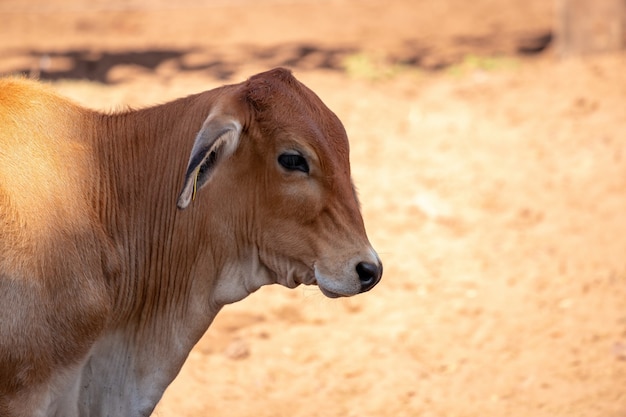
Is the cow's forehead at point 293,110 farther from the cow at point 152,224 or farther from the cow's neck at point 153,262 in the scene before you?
the cow's neck at point 153,262

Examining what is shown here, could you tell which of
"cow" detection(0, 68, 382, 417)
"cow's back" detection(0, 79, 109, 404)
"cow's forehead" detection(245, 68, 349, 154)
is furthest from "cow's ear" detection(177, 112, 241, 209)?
A: "cow's back" detection(0, 79, 109, 404)

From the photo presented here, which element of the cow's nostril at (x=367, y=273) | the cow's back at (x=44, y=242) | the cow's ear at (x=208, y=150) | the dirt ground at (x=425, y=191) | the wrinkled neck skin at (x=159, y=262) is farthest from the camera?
the dirt ground at (x=425, y=191)

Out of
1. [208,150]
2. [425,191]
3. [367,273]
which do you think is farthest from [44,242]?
[425,191]

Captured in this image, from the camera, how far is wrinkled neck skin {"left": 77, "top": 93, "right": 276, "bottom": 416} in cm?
387

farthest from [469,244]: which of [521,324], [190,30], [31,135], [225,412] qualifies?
[190,30]

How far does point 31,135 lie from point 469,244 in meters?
4.55

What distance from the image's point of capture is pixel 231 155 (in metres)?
3.74

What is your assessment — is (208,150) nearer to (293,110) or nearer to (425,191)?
(293,110)

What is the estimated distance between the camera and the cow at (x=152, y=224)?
352 centimetres

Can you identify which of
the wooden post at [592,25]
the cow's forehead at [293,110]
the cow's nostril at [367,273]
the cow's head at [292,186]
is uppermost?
the wooden post at [592,25]

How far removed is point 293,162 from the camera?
376 centimetres

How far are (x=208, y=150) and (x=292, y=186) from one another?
1.43 ft

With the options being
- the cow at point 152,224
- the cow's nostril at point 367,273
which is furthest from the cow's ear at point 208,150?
the cow's nostril at point 367,273

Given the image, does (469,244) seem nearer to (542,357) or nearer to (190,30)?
(542,357)
